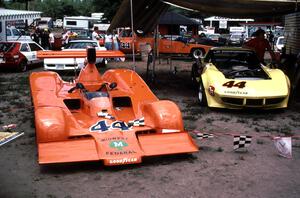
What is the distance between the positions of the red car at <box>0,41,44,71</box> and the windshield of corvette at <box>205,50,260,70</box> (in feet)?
29.4

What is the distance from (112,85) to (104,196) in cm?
317

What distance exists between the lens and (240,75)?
10398mm

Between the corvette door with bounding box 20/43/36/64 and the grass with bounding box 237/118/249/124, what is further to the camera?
the corvette door with bounding box 20/43/36/64

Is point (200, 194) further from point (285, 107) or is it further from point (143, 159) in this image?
point (285, 107)

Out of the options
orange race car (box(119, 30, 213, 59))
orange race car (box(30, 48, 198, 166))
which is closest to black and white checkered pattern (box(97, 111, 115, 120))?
orange race car (box(30, 48, 198, 166))

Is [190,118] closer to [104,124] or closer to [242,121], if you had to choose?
[242,121]

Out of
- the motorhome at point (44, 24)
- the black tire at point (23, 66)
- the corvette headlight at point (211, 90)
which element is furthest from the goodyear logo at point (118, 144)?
the motorhome at point (44, 24)

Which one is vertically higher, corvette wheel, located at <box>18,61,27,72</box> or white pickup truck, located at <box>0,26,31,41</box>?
white pickup truck, located at <box>0,26,31,41</box>

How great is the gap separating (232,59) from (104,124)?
586 centimetres

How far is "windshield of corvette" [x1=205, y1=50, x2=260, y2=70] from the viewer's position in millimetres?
11328

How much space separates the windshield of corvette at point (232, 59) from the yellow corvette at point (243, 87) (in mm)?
100

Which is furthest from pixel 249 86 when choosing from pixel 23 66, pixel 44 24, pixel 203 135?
pixel 44 24

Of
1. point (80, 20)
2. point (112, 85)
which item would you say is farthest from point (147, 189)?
point (80, 20)

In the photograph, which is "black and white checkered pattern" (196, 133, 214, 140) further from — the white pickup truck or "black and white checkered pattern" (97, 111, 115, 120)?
the white pickup truck
